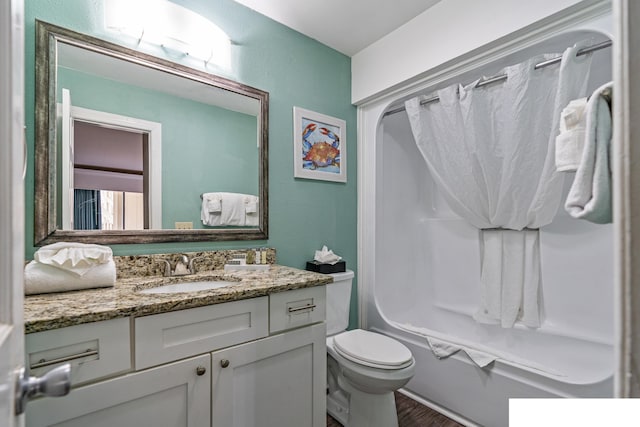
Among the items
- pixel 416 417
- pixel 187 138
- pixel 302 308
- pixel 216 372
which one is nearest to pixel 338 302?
pixel 302 308

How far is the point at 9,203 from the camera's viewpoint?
40 centimetres

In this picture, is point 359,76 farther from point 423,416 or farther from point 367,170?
point 423,416

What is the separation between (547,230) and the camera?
2.10 metres

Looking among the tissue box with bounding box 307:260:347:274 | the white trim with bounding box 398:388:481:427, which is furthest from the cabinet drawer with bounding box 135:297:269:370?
the white trim with bounding box 398:388:481:427

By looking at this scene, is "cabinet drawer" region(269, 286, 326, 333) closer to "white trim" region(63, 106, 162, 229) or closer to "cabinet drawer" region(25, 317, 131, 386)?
"cabinet drawer" region(25, 317, 131, 386)

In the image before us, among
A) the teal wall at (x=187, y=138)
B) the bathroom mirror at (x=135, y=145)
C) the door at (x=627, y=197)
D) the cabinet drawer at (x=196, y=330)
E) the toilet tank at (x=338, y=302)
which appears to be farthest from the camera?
the toilet tank at (x=338, y=302)

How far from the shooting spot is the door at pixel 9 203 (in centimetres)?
38

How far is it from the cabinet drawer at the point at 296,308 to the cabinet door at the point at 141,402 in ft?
0.95

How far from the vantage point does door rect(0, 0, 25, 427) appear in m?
0.38

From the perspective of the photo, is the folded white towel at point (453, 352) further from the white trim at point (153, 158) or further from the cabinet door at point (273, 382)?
the white trim at point (153, 158)

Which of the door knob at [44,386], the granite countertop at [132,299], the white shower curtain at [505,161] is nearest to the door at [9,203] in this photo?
the door knob at [44,386]

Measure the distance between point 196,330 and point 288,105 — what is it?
1.44m

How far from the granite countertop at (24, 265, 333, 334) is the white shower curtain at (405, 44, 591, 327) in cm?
130

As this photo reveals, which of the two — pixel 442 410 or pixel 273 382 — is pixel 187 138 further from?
pixel 442 410
